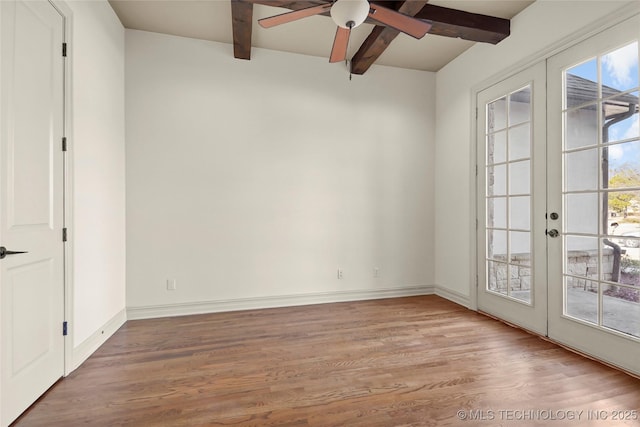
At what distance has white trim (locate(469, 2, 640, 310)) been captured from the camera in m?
2.21

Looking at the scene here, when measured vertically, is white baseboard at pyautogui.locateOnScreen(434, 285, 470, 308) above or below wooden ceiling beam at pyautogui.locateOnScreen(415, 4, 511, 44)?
below

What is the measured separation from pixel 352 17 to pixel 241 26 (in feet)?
4.88

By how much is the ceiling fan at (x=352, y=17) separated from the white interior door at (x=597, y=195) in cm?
143

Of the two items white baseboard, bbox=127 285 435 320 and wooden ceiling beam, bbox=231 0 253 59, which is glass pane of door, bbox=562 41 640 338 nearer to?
white baseboard, bbox=127 285 435 320

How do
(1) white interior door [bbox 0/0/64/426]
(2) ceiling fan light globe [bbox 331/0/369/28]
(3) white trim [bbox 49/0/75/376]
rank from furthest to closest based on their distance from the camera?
(3) white trim [bbox 49/0/75/376] < (2) ceiling fan light globe [bbox 331/0/369/28] < (1) white interior door [bbox 0/0/64/426]

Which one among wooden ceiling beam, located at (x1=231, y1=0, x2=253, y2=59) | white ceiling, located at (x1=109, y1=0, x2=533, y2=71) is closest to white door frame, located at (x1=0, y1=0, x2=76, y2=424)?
white ceiling, located at (x1=109, y1=0, x2=533, y2=71)

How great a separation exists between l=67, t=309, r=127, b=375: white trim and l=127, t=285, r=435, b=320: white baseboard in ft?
0.69

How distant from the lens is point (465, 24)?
2943mm

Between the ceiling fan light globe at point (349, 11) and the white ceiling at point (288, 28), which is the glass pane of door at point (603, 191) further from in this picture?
the ceiling fan light globe at point (349, 11)

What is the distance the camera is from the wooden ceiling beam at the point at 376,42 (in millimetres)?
2648

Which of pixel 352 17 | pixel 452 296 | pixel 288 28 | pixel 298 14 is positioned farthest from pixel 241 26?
pixel 452 296

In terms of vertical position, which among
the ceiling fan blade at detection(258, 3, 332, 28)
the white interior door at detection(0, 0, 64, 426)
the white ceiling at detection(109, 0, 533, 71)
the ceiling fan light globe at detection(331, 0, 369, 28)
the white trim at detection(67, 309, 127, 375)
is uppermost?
the white ceiling at detection(109, 0, 533, 71)

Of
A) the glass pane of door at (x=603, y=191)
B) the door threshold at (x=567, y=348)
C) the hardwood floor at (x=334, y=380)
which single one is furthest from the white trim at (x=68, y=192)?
the glass pane of door at (x=603, y=191)

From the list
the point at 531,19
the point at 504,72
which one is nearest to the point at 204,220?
the point at 504,72
